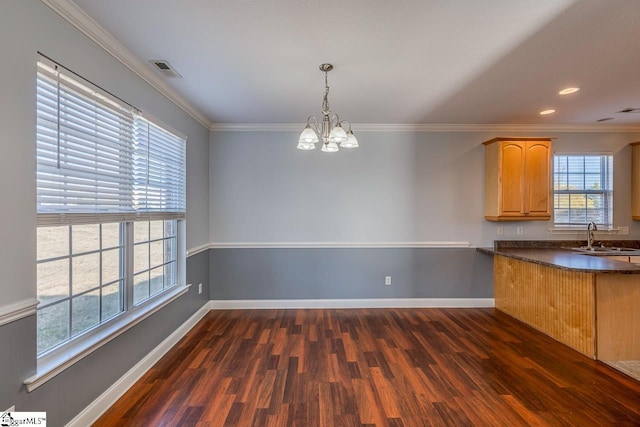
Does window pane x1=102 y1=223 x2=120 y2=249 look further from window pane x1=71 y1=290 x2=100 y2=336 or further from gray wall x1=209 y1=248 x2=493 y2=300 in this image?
→ gray wall x1=209 y1=248 x2=493 y2=300

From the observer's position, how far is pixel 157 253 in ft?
9.81

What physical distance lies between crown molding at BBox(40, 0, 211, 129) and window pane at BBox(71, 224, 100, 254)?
4.15 feet

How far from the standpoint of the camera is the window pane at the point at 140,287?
2588 millimetres

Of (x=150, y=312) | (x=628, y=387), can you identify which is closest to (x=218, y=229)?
(x=150, y=312)

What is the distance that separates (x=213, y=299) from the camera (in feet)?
14.0

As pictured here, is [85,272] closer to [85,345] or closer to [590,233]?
[85,345]

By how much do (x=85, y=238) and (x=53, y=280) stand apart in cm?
34

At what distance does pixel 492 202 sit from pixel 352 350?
9.29 feet

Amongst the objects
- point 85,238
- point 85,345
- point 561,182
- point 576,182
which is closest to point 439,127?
point 561,182

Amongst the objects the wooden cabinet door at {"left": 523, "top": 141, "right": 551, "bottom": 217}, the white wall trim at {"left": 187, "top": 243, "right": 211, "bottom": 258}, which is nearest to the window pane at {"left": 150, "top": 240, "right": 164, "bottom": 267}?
the white wall trim at {"left": 187, "top": 243, "right": 211, "bottom": 258}

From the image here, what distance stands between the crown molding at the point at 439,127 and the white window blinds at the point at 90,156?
4.75ft

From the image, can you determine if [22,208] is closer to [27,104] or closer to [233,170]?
[27,104]

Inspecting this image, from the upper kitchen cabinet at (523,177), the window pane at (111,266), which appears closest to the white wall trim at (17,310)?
the window pane at (111,266)

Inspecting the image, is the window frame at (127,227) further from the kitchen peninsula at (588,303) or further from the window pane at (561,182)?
the window pane at (561,182)
